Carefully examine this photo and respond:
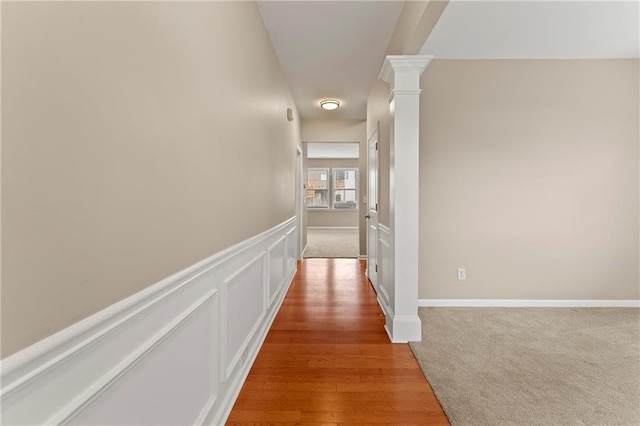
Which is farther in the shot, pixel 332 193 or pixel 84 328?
pixel 332 193

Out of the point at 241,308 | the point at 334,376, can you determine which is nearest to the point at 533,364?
the point at 334,376

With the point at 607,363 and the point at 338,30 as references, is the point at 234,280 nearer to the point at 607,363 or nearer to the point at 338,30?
the point at 338,30

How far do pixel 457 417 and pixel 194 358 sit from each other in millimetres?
1347

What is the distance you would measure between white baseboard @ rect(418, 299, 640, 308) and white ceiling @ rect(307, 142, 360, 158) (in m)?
5.28

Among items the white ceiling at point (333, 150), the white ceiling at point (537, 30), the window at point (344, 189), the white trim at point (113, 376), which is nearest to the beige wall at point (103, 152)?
the white trim at point (113, 376)

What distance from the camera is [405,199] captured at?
2.33m

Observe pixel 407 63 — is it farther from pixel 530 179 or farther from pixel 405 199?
pixel 530 179

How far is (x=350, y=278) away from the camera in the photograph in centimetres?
412

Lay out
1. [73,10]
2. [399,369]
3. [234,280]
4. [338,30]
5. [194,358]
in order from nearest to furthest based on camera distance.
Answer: [73,10] < [194,358] < [234,280] < [399,369] < [338,30]

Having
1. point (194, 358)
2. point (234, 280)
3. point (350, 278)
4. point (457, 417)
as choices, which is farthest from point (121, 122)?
point (350, 278)

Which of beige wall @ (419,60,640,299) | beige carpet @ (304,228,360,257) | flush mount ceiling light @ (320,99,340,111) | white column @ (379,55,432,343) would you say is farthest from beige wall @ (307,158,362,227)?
white column @ (379,55,432,343)

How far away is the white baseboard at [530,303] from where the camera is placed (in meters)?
2.98

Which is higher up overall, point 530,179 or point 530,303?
point 530,179

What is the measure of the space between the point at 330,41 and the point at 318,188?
7815mm
